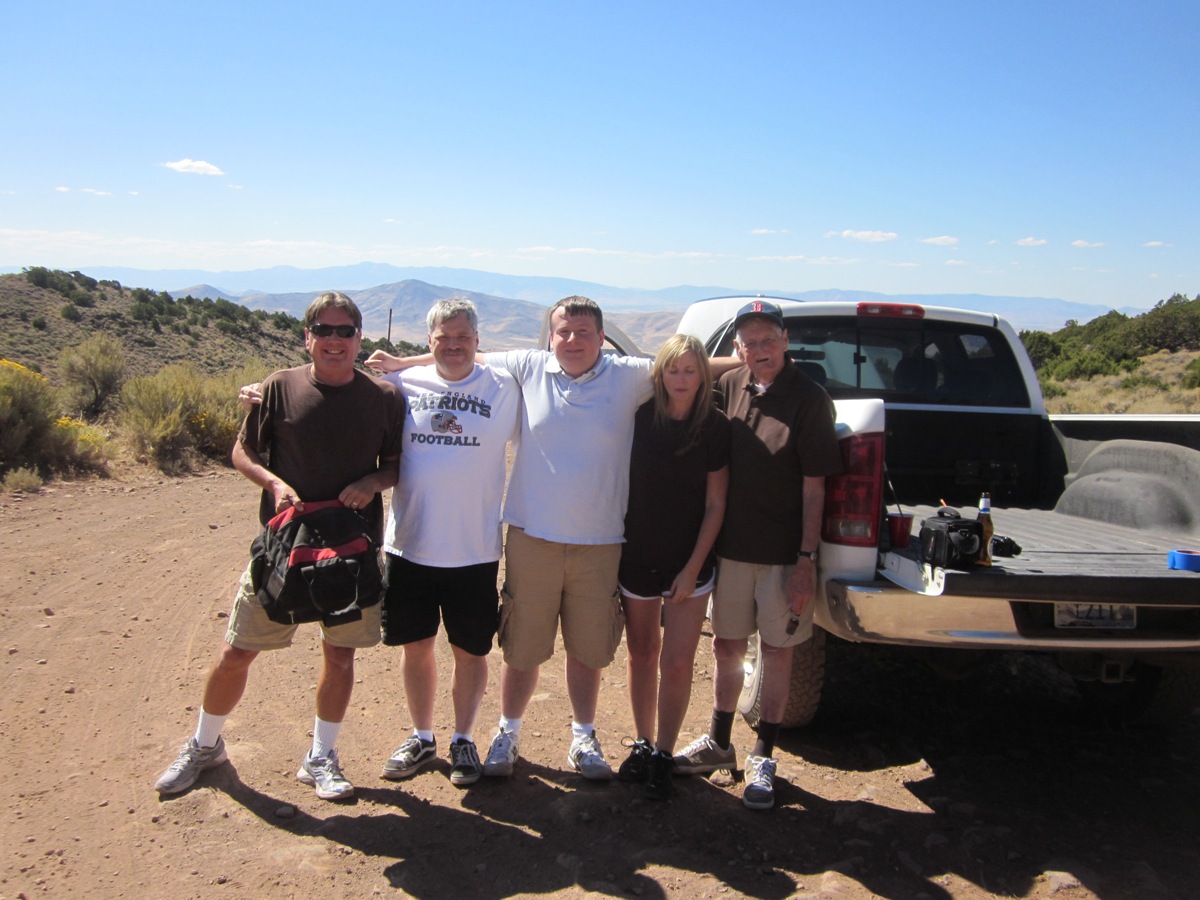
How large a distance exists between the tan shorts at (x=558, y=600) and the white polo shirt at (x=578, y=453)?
0.09 metres

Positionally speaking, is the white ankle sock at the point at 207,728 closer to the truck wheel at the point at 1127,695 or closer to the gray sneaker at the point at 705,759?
the gray sneaker at the point at 705,759

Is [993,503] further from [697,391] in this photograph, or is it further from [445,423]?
[445,423]

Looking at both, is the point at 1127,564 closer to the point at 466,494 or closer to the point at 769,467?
the point at 769,467

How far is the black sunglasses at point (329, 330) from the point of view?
329 cm

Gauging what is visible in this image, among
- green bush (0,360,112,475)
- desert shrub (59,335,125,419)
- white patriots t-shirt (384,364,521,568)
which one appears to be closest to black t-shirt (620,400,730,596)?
white patriots t-shirt (384,364,521,568)

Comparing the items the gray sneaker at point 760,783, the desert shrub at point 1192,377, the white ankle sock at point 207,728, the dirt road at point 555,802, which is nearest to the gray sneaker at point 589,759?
the dirt road at point 555,802

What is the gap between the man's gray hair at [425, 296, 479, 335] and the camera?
135 inches

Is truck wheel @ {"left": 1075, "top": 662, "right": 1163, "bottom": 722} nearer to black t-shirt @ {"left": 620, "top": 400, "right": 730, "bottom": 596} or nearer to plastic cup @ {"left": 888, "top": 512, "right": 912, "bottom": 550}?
plastic cup @ {"left": 888, "top": 512, "right": 912, "bottom": 550}

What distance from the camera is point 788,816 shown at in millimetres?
3340

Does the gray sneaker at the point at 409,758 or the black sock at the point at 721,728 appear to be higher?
the black sock at the point at 721,728

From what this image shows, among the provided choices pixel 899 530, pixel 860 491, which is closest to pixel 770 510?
pixel 860 491

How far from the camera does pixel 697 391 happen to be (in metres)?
3.34

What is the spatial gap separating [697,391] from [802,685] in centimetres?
137

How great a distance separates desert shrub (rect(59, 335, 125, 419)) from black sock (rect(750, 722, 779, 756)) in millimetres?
13230
